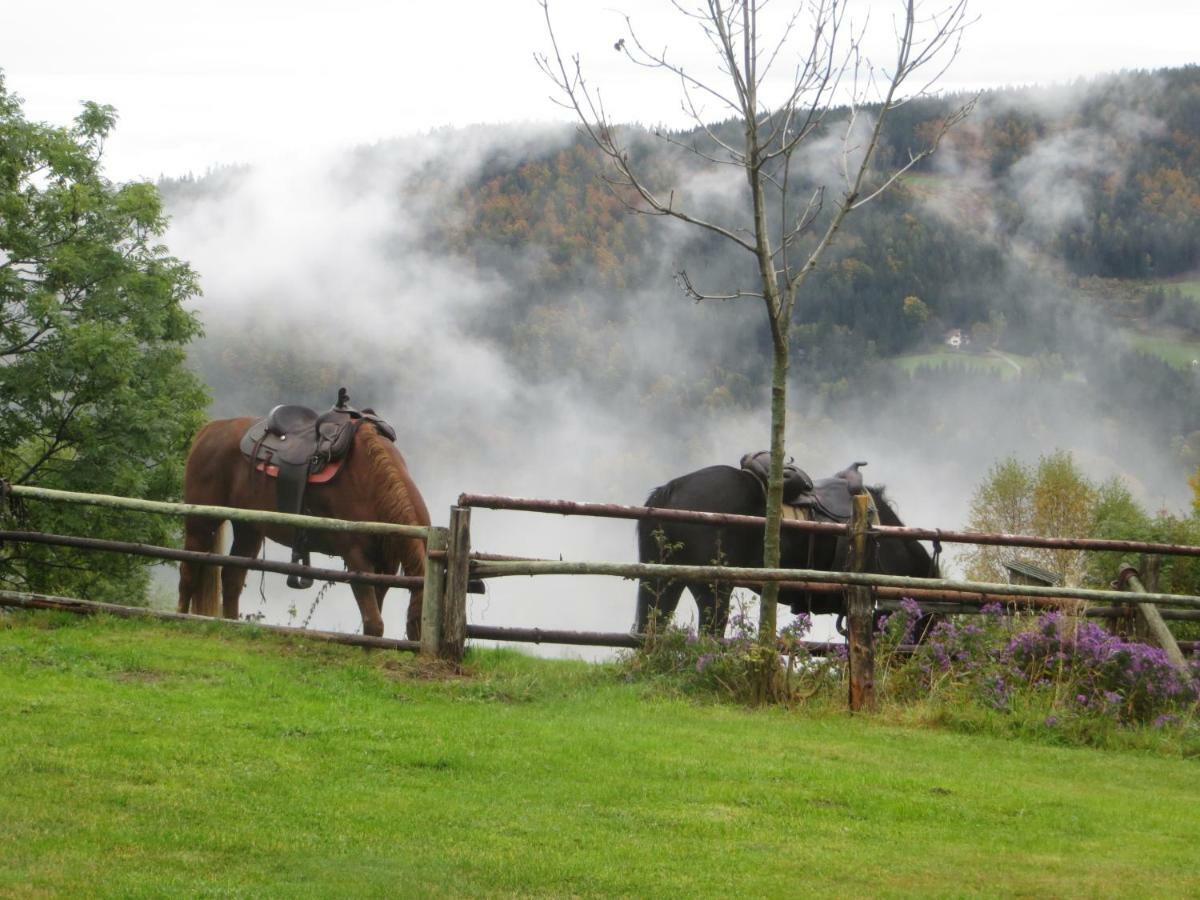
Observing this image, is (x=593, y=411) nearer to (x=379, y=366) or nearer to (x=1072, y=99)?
(x=379, y=366)

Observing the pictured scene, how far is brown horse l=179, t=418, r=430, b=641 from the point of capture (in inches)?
384

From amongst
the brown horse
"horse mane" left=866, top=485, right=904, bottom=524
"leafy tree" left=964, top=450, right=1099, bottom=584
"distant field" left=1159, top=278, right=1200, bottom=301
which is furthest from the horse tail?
"distant field" left=1159, top=278, right=1200, bottom=301

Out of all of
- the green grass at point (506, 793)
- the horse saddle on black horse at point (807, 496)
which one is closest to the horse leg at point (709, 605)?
the horse saddle on black horse at point (807, 496)

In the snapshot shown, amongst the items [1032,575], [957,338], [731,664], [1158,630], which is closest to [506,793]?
[731,664]

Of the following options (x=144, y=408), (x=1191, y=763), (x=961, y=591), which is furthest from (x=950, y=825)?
(x=144, y=408)

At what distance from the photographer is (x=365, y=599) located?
965cm

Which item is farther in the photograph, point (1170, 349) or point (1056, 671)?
point (1170, 349)

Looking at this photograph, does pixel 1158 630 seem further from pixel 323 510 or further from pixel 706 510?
pixel 323 510

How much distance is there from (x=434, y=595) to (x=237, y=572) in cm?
346

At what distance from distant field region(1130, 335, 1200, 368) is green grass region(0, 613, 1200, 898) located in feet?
220

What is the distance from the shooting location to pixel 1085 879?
175 inches

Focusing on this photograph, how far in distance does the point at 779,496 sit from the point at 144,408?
39.6 feet

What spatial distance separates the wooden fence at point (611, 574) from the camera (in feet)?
25.6

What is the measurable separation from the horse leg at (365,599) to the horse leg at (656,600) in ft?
6.58
